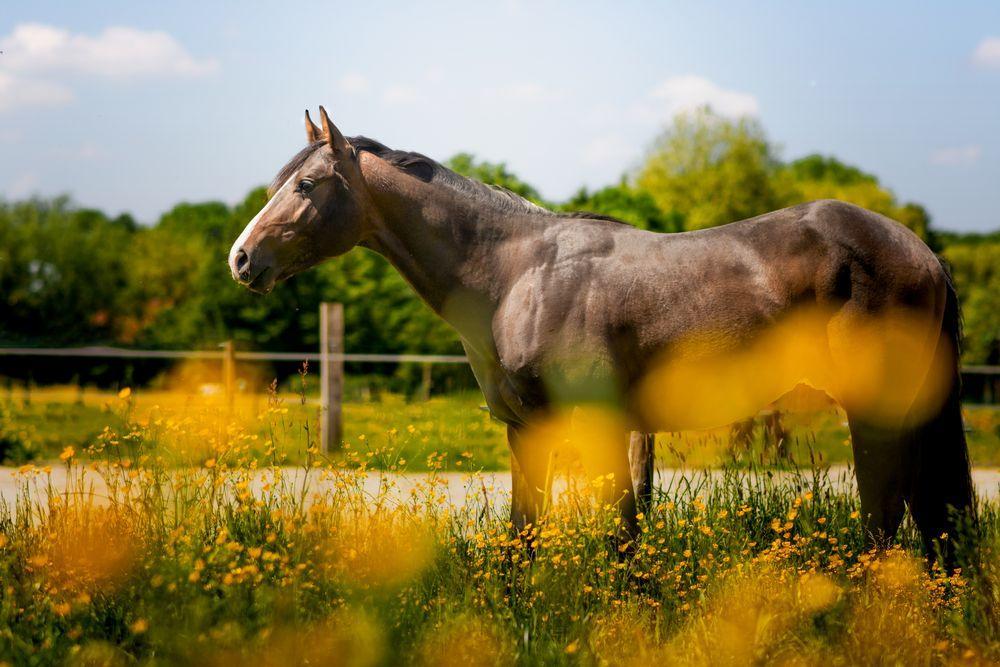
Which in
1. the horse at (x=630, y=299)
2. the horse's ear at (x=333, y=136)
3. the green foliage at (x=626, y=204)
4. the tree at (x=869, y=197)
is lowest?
the horse at (x=630, y=299)

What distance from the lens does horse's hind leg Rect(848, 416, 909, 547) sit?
4.62 m

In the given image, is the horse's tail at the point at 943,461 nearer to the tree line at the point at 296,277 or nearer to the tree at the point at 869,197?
the tree line at the point at 296,277

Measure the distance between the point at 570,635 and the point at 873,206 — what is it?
38045 mm

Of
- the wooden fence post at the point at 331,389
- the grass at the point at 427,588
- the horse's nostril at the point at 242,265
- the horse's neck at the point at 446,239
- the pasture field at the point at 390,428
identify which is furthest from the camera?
the wooden fence post at the point at 331,389

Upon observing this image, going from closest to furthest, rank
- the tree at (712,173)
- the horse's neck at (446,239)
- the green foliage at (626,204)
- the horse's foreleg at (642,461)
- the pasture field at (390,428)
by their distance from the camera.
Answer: the horse's neck at (446,239) → the horse's foreleg at (642,461) → the pasture field at (390,428) → the green foliage at (626,204) → the tree at (712,173)

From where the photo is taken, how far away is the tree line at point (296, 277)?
22109 mm

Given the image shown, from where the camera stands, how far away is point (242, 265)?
4.31 metres

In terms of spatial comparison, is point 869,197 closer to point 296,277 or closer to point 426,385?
point 296,277

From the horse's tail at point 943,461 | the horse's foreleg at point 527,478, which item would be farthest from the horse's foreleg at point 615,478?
the horse's tail at point 943,461

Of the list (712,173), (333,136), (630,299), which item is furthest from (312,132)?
(712,173)

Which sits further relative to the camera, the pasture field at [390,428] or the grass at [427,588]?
the pasture field at [390,428]

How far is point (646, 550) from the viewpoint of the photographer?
4.45m

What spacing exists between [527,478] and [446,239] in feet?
4.02

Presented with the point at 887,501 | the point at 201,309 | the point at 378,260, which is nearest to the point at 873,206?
the point at 378,260
